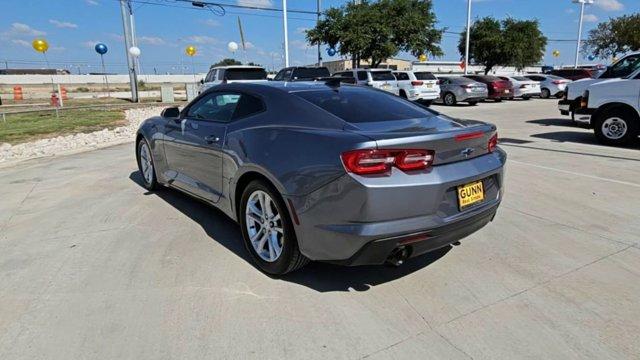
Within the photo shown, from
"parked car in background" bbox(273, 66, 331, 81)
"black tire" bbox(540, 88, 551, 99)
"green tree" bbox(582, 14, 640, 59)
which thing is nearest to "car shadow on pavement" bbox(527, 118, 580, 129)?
"parked car in background" bbox(273, 66, 331, 81)

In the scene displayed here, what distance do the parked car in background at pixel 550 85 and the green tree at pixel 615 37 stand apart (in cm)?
2853

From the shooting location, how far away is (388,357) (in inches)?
104

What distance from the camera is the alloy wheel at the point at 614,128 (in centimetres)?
984

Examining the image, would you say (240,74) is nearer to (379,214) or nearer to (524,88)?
(379,214)

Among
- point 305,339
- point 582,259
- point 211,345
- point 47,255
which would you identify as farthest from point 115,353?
point 582,259

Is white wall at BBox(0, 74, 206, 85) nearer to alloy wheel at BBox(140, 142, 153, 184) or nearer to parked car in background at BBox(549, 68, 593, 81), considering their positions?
parked car in background at BBox(549, 68, 593, 81)

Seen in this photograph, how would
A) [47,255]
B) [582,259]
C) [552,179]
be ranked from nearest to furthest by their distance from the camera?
[582,259] → [47,255] → [552,179]

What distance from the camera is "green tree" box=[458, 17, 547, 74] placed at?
40.6 metres

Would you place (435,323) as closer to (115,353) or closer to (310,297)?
(310,297)

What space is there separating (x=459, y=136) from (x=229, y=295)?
2001 millimetres

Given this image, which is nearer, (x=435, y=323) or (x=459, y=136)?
(x=435, y=323)

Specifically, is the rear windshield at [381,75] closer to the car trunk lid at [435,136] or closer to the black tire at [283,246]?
the car trunk lid at [435,136]

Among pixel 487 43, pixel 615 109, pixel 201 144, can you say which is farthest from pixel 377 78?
pixel 487 43

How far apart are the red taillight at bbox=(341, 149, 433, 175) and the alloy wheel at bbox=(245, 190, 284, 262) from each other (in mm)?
826
